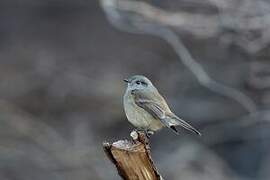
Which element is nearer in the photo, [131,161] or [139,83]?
[131,161]

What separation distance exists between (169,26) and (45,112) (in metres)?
2.81

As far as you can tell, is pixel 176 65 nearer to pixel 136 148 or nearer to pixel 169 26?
pixel 169 26

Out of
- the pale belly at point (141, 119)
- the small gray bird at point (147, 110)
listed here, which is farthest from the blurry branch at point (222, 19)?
the pale belly at point (141, 119)

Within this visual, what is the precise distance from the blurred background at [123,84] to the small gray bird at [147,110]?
4002 mm

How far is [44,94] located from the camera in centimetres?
1250

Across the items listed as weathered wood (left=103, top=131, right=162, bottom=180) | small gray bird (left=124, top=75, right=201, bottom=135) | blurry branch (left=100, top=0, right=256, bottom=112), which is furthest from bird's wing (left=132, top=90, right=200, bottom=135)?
blurry branch (left=100, top=0, right=256, bottom=112)

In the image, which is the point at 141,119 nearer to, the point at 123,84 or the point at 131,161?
the point at 131,161

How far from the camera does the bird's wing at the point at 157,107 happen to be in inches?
202

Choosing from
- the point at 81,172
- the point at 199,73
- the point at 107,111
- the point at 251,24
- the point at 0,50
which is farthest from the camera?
the point at 0,50

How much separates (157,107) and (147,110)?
0.06 meters

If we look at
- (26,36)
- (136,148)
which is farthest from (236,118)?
(136,148)

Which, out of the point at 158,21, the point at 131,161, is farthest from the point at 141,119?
the point at 158,21

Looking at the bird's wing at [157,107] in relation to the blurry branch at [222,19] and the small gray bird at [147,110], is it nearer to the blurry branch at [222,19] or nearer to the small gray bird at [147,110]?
the small gray bird at [147,110]

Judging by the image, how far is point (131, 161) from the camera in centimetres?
434
